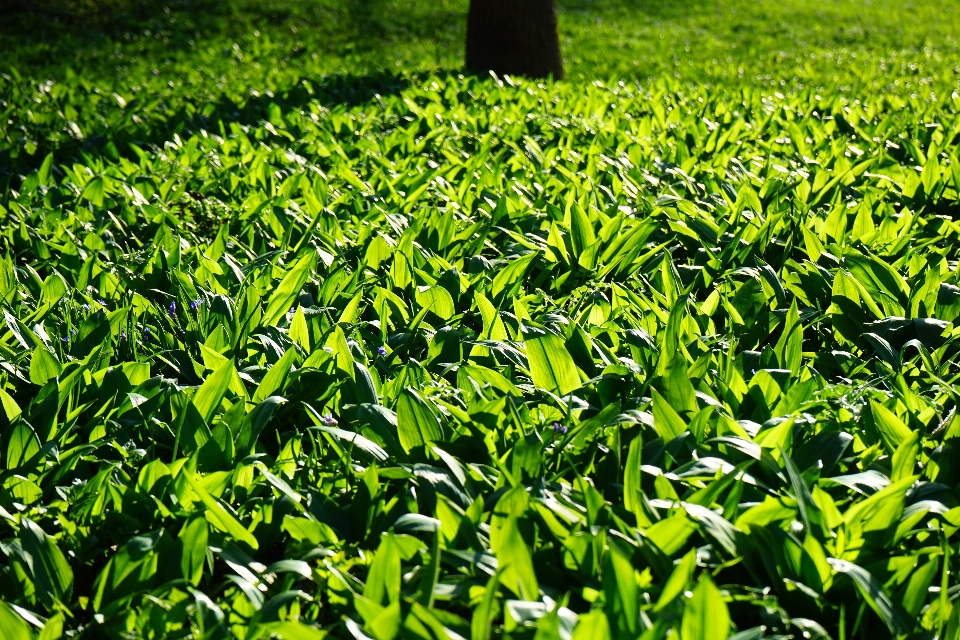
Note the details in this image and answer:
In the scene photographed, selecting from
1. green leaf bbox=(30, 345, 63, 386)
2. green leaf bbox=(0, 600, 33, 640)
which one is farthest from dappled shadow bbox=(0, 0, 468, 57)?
green leaf bbox=(0, 600, 33, 640)

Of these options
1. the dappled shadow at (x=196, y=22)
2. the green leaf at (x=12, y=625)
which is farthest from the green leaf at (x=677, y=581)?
the dappled shadow at (x=196, y=22)

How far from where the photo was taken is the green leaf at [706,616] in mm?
1297

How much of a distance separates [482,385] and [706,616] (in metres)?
1.01

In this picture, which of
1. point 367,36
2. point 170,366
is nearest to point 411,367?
point 170,366

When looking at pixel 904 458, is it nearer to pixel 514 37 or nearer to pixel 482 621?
pixel 482 621

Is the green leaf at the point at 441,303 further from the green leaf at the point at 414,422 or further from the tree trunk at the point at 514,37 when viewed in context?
the tree trunk at the point at 514,37

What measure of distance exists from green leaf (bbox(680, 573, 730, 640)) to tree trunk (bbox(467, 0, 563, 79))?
7.29 meters

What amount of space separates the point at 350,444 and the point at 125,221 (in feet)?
7.35

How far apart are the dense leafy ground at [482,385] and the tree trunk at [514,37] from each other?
11.0 feet

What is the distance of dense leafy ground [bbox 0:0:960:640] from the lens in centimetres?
152

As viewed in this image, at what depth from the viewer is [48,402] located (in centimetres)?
204

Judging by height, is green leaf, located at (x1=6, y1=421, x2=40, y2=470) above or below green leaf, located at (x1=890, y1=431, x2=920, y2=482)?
below

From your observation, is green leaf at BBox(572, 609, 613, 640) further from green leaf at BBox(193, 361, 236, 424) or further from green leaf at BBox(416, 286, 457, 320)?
green leaf at BBox(416, 286, 457, 320)

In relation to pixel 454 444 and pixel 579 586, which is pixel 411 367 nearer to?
pixel 454 444
